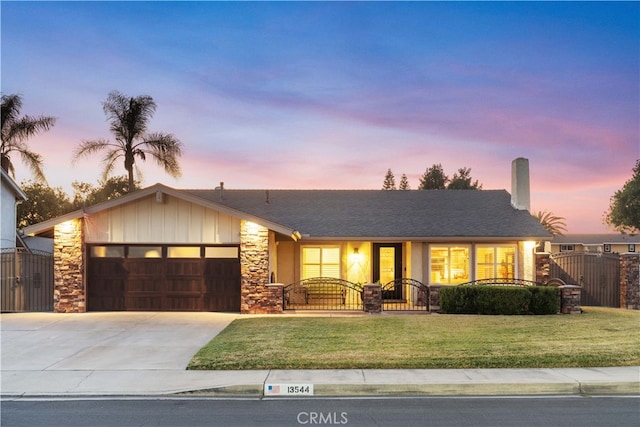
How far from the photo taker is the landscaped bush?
15492 millimetres

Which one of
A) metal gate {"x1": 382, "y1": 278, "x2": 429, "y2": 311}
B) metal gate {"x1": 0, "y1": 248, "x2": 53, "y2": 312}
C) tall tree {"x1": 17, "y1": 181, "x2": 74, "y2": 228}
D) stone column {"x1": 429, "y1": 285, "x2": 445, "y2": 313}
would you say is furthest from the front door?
tall tree {"x1": 17, "y1": 181, "x2": 74, "y2": 228}

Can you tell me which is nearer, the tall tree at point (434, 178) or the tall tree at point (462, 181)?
the tall tree at point (462, 181)

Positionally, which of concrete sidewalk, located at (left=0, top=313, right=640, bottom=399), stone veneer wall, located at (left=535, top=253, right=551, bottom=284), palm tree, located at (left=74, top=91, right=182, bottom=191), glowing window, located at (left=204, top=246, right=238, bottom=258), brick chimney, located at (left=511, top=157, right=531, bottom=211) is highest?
palm tree, located at (left=74, top=91, right=182, bottom=191)

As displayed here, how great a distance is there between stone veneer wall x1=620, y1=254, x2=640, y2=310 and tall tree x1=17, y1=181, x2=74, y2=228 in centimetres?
4806

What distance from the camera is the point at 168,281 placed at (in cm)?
1636

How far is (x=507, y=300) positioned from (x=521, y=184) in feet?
25.8

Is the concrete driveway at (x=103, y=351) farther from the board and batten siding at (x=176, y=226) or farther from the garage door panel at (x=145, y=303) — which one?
the board and batten siding at (x=176, y=226)

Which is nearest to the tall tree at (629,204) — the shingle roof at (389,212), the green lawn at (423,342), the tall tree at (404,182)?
the tall tree at (404,182)

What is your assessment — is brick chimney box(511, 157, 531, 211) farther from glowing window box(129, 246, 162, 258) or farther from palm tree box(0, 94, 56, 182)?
palm tree box(0, 94, 56, 182)

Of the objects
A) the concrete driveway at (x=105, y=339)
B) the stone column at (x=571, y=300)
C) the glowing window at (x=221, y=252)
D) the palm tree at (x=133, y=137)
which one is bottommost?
the concrete driveway at (x=105, y=339)

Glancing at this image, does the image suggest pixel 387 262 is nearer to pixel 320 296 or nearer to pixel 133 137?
pixel 320 296

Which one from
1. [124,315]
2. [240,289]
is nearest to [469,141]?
[240,289]

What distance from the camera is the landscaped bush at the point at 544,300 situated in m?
15.5

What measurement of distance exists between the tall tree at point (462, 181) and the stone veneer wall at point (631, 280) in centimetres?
4229
